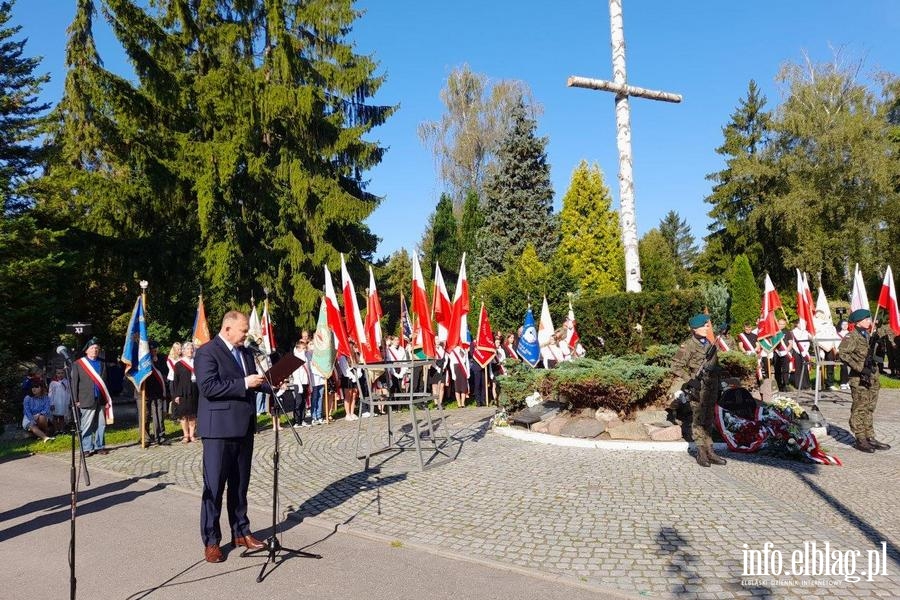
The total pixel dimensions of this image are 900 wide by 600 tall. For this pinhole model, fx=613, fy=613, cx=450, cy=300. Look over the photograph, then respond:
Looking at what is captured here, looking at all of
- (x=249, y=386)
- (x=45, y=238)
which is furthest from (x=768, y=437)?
(x=45, y=238)

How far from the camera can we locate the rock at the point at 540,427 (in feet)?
35.0

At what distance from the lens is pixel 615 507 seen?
21.2 ft

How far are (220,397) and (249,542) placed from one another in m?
1.35

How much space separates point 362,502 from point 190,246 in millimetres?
17344

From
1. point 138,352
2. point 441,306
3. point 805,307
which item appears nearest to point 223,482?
point 441,306

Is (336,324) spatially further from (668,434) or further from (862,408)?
(862,408)

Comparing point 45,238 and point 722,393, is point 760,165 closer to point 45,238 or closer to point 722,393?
point 722,393

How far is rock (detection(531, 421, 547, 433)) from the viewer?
10.7 m

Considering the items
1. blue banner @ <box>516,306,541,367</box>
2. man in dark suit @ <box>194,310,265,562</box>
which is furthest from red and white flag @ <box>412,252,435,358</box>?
blue banner @ <box>516,306,541,367</box>

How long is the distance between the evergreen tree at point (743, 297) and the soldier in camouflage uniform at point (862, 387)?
2396cm

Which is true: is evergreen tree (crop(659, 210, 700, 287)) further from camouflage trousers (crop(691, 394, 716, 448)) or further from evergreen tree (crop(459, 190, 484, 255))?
camouflage trousers (crop(691, 394, 716, 448))

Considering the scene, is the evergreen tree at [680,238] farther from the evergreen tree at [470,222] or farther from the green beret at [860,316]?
the green beret at [860,316]

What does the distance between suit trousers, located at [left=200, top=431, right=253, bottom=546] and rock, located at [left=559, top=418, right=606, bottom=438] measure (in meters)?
5.98

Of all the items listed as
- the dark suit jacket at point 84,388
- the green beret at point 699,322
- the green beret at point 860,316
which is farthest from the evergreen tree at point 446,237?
the green beret at point 699,322
